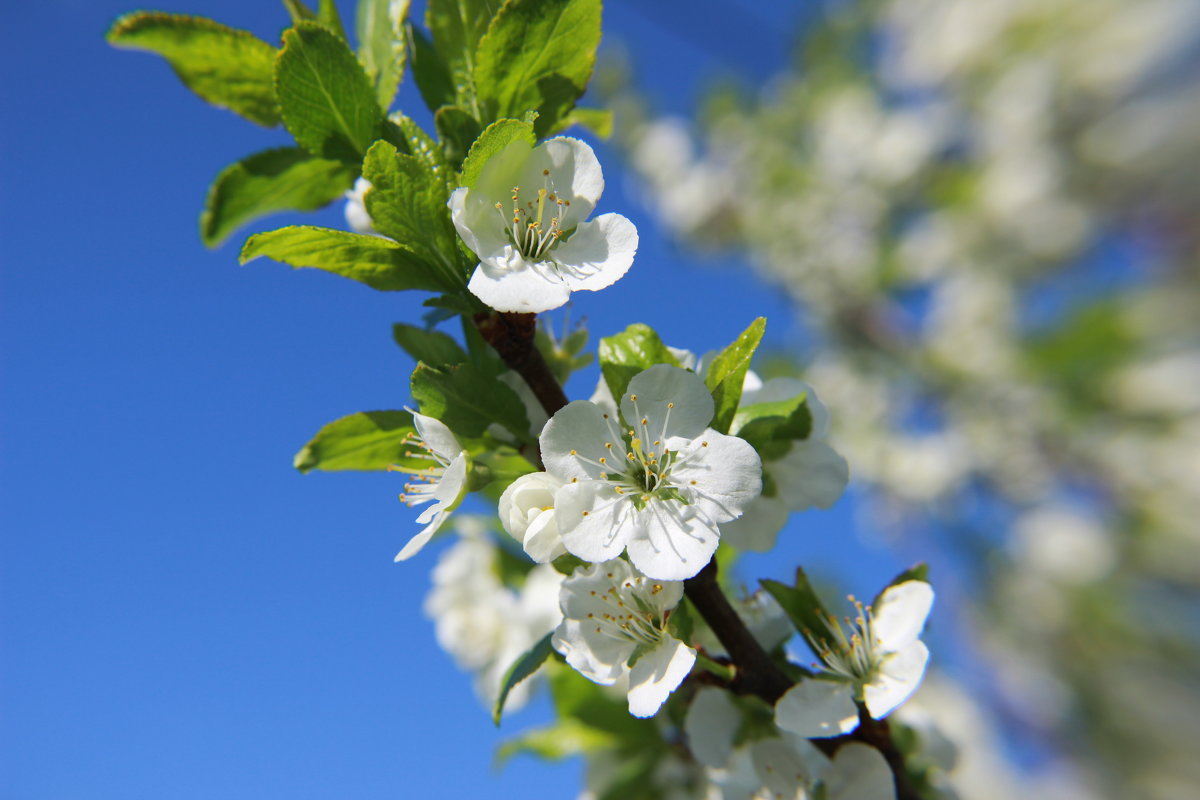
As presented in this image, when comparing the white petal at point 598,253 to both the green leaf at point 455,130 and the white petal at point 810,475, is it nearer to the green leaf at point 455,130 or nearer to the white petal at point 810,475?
the green leaf at point 455,130

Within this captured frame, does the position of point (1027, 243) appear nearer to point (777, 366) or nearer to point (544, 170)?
point (777, 366)

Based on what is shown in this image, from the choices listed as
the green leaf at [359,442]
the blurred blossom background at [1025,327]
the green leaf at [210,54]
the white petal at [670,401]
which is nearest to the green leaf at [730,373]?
the white petal at [670,401]

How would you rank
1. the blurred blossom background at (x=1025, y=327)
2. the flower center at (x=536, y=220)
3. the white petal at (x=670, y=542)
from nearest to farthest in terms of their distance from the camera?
the white petal at (x=670, y=542)
the flower center at (x=536, y=220)
the blurred blossom background at (x=1025, y=327)

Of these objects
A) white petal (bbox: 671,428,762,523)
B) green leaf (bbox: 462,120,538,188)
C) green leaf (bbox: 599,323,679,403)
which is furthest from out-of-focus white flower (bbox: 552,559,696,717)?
green leaf (bbox: 462,120,538,188)

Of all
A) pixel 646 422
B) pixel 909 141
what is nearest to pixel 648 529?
pixel 646 422

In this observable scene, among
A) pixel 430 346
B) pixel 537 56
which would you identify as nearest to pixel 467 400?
pixel 430 346

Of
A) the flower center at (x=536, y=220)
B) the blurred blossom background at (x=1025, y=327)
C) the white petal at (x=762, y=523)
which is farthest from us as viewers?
the blurred blossom background at (x=1025, y=327)

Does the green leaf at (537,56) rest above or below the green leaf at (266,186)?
below
